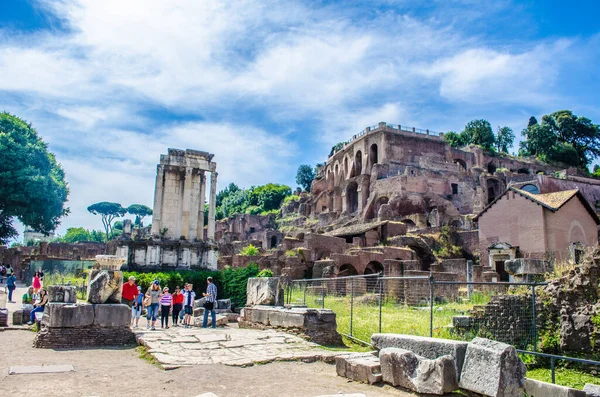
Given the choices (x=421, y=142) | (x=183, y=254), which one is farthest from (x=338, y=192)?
(x=183, y=254)

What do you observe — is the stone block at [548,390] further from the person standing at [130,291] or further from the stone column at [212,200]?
the stone column at [212,200]

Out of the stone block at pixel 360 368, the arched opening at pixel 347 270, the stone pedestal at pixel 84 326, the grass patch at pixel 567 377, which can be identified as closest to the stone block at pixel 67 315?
the stone pedestal at pixel 84 326

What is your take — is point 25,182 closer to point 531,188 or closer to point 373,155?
point 373,155

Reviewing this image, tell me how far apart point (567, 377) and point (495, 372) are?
530cm

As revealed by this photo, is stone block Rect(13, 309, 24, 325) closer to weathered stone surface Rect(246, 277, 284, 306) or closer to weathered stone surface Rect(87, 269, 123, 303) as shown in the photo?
weathered stone surface Rect(87, 269, 123, 303)

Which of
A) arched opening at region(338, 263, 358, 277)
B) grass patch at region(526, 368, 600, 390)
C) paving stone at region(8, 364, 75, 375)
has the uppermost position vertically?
arched opening at region(338, 263, 358, 277)

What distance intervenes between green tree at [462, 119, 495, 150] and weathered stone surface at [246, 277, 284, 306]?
7186 cm

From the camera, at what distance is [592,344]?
1056cm

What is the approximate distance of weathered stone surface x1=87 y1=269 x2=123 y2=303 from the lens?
34.7ft

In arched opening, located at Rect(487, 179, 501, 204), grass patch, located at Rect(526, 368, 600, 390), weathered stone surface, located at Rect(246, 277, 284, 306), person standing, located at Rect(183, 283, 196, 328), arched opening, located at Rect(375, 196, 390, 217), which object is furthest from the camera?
arched opening, located at Rect(487, 179, 501, 204)

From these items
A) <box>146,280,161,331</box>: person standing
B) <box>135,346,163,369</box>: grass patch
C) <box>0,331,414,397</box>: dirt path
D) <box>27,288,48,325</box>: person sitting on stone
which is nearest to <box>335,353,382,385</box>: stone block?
<box>0,331,414,397</box>: dirt path

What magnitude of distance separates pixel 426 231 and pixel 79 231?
104 metres

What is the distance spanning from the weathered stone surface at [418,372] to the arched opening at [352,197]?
5262 centimetres

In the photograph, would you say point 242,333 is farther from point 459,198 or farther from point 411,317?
point 459,198
